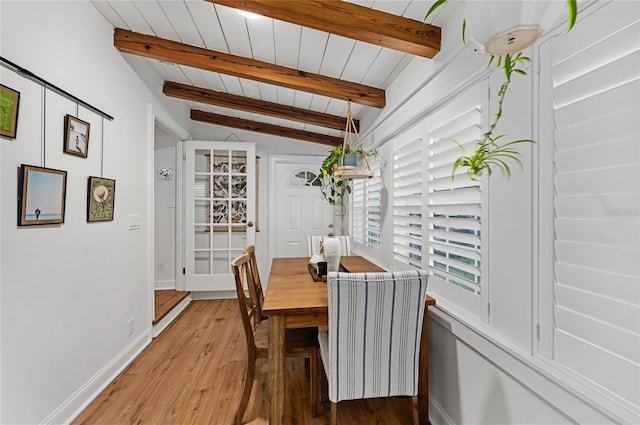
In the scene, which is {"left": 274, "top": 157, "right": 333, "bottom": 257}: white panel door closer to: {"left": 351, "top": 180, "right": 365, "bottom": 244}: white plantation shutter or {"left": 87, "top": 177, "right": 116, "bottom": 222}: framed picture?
{"left": 351, "top": 180, "right": 365, "bottom": 244}: white plantation shutter

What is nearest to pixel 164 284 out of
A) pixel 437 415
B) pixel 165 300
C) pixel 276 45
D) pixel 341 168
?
pixel 165 300

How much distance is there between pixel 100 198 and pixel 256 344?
4.92 ft

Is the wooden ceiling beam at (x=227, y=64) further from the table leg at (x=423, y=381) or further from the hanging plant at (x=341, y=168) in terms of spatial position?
the table leg at (x=423, y=381)

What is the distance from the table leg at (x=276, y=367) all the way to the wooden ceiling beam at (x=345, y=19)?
62.2 inches

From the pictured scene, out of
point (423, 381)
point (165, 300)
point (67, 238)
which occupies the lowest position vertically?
point (165, 300)

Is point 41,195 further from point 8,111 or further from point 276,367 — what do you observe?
point 276,367

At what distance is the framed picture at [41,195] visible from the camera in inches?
55.1

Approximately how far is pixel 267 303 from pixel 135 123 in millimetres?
2088

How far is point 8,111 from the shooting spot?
1318mm

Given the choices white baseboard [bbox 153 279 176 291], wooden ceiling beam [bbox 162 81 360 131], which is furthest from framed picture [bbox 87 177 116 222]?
white baseboard [bbox 153 279 176 291]

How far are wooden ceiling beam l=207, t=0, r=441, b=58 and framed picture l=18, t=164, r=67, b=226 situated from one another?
1296 mm

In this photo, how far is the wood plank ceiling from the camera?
1.51m

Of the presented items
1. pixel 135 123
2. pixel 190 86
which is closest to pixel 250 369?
pixel 135 123

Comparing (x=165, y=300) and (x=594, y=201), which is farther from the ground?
(x=594, y=201)
